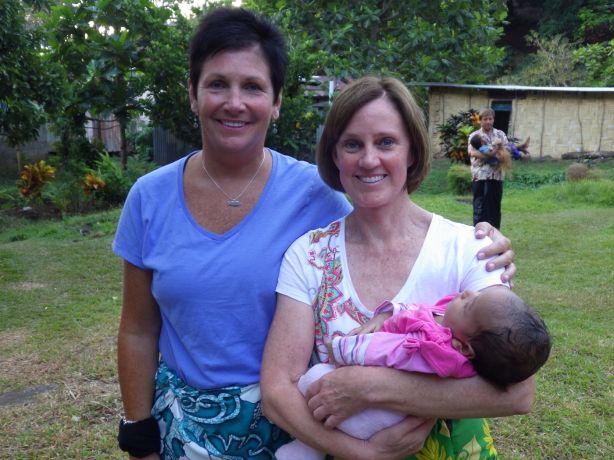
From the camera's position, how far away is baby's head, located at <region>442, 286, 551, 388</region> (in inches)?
61.7

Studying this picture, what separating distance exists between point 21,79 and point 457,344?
25.2 ft

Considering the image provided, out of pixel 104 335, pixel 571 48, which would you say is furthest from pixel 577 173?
pixel 104 335

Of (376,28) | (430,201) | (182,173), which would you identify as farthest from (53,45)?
(182,173)

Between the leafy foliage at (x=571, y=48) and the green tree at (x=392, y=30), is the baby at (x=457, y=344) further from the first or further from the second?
the leafy foliage at (x=571, y=48)

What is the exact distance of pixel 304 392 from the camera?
170 cm

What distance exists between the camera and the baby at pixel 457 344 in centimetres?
157

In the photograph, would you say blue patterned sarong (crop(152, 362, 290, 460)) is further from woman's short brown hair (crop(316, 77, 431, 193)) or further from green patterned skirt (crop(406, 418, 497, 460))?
woman's short brown hair (crop(316, 77, 431, 193))

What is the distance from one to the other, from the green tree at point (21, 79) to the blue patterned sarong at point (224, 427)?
22.5ft

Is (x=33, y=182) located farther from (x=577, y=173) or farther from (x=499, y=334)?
(x=499, y=334)

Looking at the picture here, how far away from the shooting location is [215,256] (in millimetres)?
1817

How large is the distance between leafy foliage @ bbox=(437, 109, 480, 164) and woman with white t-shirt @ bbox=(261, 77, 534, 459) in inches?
553

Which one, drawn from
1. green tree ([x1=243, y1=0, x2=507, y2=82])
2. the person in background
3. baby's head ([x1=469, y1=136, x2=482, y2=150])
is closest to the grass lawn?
the person in background

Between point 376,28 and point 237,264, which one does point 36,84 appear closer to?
point 237,264

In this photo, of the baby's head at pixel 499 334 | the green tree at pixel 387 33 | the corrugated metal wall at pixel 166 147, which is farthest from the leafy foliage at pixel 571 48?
the baby's head at pixel 499 334
